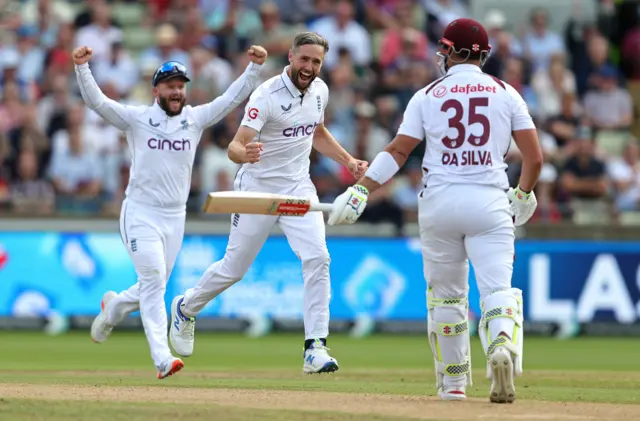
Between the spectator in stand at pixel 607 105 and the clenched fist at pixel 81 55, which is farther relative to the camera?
the spectator in stand at pixel 607 105

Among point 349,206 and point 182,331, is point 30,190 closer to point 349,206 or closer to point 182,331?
point 182,331

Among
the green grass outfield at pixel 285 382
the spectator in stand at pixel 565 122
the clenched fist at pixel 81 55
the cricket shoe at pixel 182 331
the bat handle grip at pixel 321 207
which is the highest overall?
the spectator in stand at pixel 565 122

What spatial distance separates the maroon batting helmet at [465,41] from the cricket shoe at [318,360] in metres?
2.81

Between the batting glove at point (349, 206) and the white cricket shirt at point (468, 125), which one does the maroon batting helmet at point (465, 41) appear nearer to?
the white cricket shirt at point (468, 125)

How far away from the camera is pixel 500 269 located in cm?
822

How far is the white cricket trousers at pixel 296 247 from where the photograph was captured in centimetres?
1034

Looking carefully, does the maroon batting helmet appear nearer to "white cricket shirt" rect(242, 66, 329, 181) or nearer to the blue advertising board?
"white cricket shirt" rect(242, 66, 329, 181)

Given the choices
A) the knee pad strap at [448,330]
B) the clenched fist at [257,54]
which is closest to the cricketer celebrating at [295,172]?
the clenched fist at [257,54]

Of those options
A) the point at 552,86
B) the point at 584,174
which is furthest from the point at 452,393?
the point at 552,86

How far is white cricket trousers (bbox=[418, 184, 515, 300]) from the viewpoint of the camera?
8.23 metres

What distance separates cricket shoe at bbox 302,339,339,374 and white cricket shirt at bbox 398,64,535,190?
232cm

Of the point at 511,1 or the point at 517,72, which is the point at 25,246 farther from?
the point at 511,1

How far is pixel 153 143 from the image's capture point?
411 inches

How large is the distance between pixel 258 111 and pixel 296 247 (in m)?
1.15
